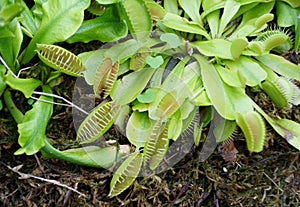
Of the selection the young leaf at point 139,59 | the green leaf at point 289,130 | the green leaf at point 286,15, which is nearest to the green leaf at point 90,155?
the young leaf at point 139,59

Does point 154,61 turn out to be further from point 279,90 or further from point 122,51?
point 279,90

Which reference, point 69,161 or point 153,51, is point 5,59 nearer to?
point 69,161

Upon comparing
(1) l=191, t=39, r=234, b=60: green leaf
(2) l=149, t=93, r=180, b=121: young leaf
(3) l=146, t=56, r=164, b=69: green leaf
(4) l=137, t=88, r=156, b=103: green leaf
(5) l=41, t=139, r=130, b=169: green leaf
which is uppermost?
(3) l=146, t=56, r=164, b=69: green leaf

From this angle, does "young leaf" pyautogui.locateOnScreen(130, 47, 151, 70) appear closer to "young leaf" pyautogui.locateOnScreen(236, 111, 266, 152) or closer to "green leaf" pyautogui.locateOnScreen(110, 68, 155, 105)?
"green leaf" pyautogui.locateOnScreen(110, 68, 155, 105)

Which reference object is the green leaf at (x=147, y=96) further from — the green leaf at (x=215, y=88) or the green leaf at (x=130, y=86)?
the green leaf at (x=215, y=88)

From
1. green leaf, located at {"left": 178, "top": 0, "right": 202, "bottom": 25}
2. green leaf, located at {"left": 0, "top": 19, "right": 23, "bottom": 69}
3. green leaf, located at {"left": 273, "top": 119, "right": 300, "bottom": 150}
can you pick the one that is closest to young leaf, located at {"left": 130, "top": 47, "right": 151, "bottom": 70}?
green leaf, located at {"left": 178, "top": 0, "right": 202, "bottom": 25}

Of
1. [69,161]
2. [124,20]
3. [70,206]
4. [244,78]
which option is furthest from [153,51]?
[70,206]

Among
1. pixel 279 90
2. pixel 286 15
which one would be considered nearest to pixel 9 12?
pixel 279 90
